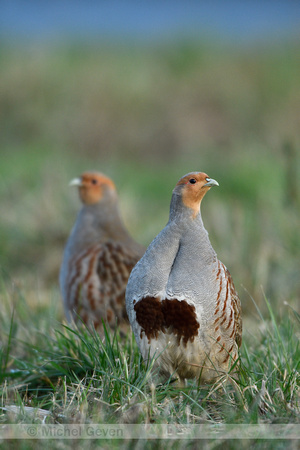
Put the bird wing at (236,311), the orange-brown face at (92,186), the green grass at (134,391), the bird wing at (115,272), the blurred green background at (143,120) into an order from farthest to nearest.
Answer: the blurred green background at (143,120) → the orange-brown face at (92,186) → the bird wing at (115,272) → the bird wing at (236,311) → the green grass at (134,391)

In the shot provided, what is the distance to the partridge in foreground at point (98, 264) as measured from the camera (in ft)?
12.3

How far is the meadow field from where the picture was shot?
7.87 feet

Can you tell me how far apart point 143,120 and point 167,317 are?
10.1m

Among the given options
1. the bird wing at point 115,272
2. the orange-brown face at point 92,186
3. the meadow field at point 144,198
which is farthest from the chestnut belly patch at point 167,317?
the orange-brown face at point 92,186

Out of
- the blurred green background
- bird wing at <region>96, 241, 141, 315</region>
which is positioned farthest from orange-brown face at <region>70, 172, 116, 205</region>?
the blurred green background

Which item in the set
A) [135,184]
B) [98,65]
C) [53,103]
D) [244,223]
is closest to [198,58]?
[98,65]

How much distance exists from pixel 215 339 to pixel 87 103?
10.3 metres

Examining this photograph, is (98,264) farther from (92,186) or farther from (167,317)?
(167,317)

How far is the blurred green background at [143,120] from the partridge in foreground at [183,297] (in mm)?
3543

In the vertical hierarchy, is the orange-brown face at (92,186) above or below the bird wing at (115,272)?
above

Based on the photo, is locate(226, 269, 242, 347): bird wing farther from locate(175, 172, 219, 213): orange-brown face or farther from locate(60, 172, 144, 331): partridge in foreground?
locate(60, 172, 144, 331): partridge in foreground

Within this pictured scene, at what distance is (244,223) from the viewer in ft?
17.8

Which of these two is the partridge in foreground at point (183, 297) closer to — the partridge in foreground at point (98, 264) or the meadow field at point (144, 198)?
the meadow field at point (144, 198)

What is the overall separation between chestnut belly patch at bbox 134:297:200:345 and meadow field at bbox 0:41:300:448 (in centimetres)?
15
